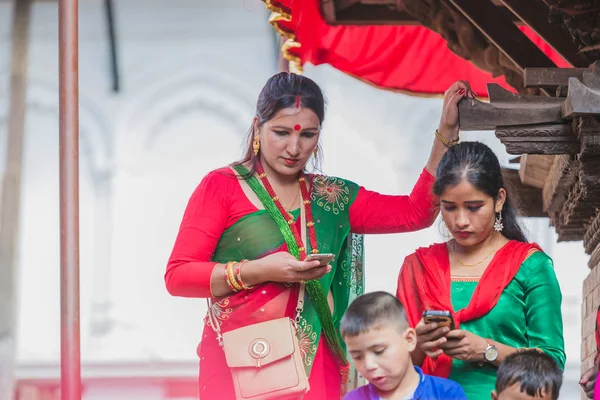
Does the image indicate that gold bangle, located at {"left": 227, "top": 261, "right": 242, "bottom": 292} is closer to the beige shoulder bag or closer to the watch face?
the beige shoulder bag

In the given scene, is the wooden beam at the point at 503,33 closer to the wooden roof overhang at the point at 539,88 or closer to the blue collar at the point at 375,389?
the wooden roof overhang at the point at 539,88

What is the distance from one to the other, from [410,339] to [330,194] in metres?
0.68

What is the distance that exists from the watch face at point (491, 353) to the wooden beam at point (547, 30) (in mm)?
1861

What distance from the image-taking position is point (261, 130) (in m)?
3.76

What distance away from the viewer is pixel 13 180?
13695 millimetres

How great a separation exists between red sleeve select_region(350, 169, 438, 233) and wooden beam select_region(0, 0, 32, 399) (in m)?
9.62

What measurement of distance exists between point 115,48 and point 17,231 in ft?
7.62

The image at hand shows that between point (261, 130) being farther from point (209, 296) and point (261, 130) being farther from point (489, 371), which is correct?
point (489, 371)

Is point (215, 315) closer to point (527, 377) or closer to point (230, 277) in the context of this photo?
point (230, 277)

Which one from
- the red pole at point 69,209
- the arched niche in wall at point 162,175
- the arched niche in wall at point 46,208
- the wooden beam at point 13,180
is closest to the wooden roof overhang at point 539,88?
the red pole at point 69,209

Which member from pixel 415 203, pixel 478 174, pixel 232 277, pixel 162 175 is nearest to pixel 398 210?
pixel 415 203

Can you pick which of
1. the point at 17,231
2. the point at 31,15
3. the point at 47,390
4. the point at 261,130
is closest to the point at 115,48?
the point at 31,15

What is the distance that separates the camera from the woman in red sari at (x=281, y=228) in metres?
3.63

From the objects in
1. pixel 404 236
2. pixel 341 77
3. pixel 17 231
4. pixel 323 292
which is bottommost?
pixel 323 292
